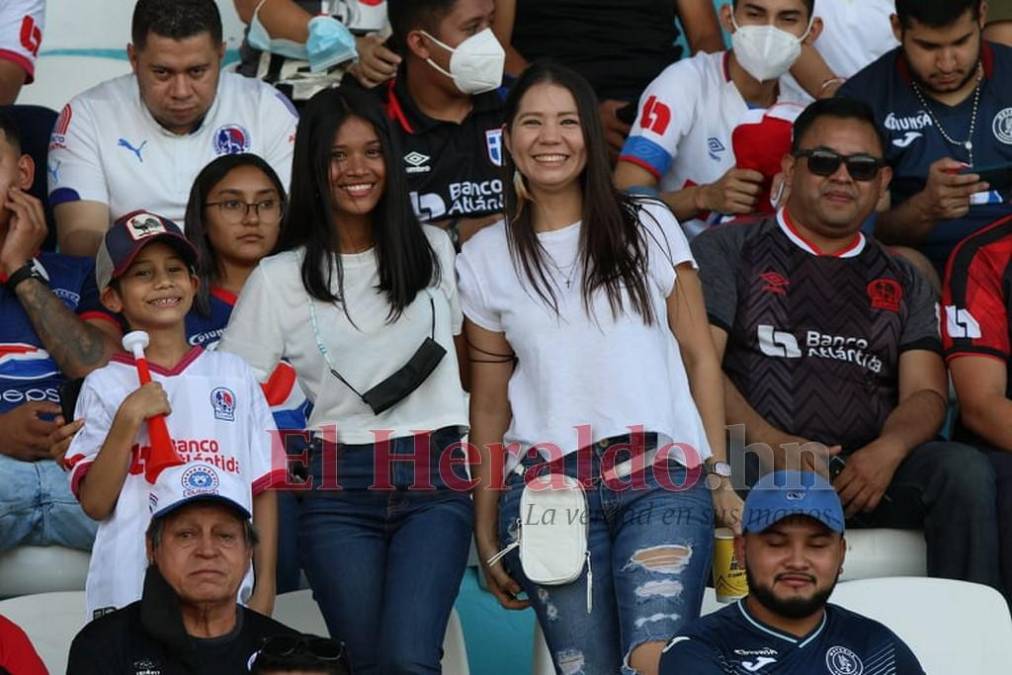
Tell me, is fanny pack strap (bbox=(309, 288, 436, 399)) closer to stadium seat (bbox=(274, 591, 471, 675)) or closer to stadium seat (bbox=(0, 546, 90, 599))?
stadium seat (bbox=(274, 591, 471, 675))

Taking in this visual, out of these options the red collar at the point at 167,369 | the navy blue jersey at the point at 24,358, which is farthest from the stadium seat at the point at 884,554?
the navy blue jersey at the point at 24,358

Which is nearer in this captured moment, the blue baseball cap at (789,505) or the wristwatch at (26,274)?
the blue baseball cap at (789,505)

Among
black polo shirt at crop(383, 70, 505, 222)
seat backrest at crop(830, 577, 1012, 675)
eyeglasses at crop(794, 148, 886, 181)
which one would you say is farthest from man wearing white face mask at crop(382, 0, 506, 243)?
seat backrest at crop(830, 577, 1012, 675)

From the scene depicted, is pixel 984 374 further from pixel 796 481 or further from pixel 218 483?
pixel 218 483

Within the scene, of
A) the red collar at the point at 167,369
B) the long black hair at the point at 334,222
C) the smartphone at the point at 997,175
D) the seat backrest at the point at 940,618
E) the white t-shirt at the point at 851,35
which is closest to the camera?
the red collar at the point at 167,369

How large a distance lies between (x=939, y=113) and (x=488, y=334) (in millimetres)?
2097

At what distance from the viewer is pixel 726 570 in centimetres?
431

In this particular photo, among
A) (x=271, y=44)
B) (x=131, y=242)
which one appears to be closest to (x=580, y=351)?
(x=131, y=242)

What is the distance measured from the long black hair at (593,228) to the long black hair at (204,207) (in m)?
0.96

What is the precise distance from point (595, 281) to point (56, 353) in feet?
4.66

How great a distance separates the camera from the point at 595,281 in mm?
4020

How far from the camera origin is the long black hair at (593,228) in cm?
402

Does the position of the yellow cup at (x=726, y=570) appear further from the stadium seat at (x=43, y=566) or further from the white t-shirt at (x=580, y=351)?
the stadium seat at (x=43, y=566)

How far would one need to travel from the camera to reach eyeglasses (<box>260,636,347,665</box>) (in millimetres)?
3500
